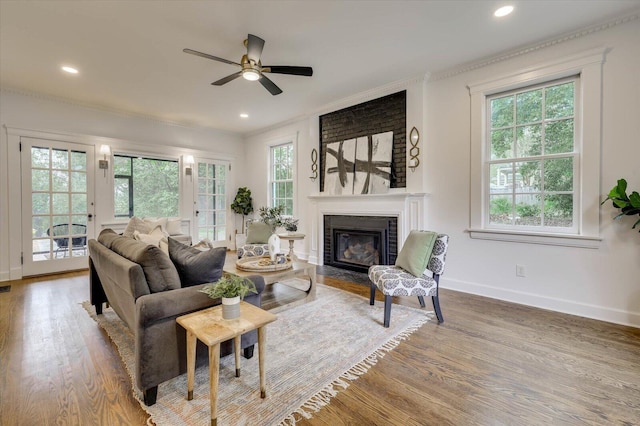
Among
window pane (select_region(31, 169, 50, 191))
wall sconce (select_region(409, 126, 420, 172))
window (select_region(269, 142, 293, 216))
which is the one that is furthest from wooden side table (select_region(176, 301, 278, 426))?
window pane (select_region(31, 169, 50, 191))

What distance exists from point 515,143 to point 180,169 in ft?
19.3

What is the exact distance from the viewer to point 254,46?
272 centimetres

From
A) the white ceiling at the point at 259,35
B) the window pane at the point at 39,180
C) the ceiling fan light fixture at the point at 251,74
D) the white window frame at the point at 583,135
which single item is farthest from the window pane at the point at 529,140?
the window pane at the point at 39,180

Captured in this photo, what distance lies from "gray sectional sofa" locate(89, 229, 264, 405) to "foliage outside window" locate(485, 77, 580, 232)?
3.05m

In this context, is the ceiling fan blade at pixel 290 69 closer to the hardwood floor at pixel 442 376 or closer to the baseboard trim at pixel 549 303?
the hardwood floor at pixel 442 376

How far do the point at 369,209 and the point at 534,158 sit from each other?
214 cm

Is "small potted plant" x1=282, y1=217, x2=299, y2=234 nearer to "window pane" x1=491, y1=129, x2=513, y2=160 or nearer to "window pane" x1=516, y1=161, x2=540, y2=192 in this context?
"window pane" x1=491, y1=129, x2=513, y2=160

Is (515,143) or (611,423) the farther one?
(515,143)

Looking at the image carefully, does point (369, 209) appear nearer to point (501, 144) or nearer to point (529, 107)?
point (501, 144)

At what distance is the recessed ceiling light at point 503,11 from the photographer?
2.48 m

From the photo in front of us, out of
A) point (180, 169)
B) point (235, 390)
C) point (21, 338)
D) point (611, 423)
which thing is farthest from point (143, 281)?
point (180, 169)

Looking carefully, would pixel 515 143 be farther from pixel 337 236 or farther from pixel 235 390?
pixel 235 390

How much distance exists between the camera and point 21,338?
2.40 meters

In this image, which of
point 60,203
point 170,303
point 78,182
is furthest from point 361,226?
point 60,203
